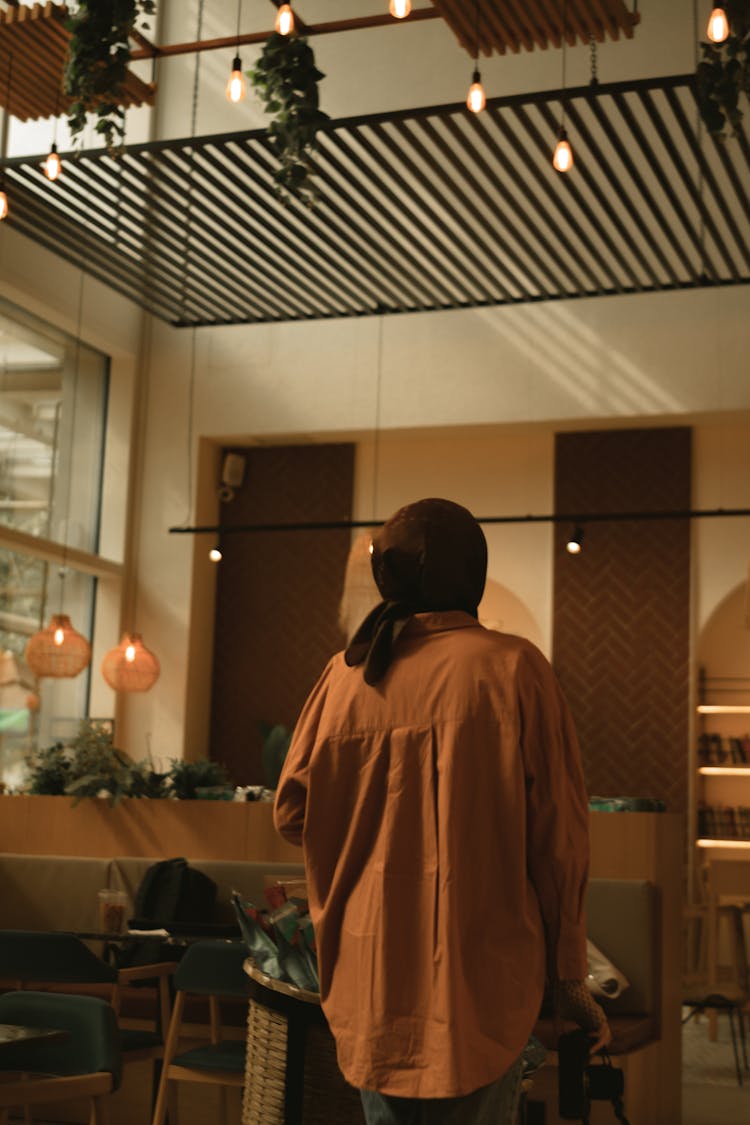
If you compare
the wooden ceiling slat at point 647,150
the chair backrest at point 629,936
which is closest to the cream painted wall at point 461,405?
Result: the wooden ceiling slat at point 647,150

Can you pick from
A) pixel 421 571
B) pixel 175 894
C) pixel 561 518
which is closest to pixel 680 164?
pixel 561 518

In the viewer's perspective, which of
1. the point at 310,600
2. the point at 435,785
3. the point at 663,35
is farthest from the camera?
the point at 310,600

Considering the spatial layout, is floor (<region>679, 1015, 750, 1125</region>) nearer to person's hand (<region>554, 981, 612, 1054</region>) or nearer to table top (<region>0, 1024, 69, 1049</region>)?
table top (<region>0, 1024, 69, 1049</region>)

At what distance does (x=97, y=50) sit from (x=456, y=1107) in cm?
611

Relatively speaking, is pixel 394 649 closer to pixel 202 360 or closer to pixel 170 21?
pixel 202 360

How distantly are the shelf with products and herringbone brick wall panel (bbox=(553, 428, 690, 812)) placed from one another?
1.12 feet

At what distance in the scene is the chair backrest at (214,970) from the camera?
15.2ft

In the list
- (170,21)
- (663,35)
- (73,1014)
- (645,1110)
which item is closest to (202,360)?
(170,21)

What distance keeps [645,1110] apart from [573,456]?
7083 mm

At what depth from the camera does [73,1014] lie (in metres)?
3.44

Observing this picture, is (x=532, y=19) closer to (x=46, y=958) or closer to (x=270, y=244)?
(x=270, y=244)

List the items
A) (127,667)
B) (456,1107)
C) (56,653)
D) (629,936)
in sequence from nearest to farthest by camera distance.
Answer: (456,1107) → (629,936) → (56,653) → (127,667)

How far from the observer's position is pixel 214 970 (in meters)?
4.64

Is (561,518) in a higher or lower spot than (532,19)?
lower
